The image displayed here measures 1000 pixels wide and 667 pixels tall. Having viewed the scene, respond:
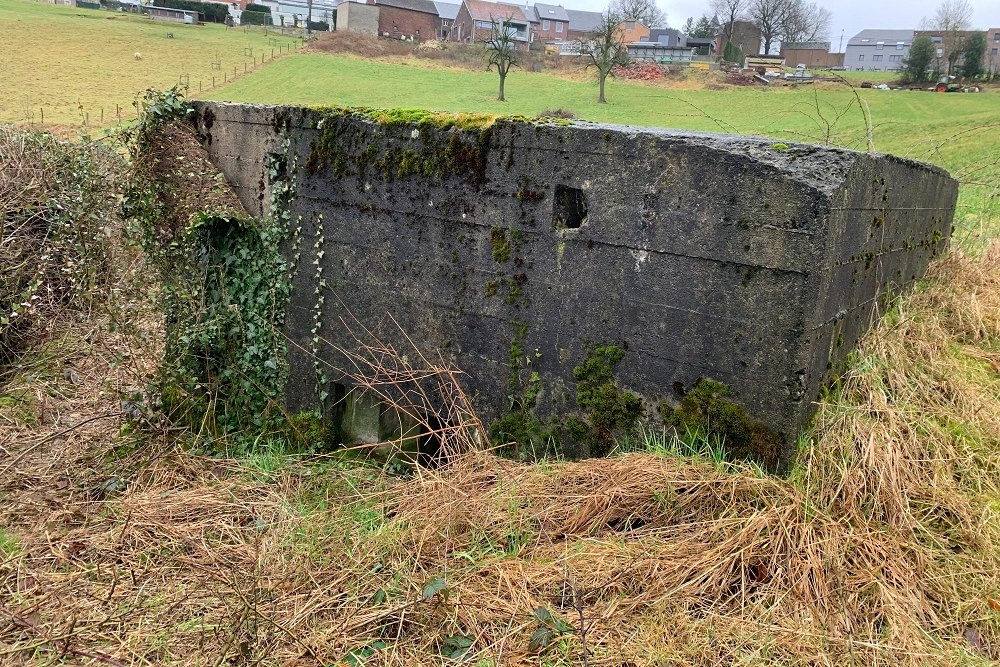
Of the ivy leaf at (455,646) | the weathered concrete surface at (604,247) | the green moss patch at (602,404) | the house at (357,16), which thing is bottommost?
the ivy leaf at (455,646)

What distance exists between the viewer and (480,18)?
73.0 metres

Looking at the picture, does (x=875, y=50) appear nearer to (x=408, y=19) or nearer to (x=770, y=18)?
(x=770, y=18)

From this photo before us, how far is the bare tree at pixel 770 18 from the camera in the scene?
61312 mm

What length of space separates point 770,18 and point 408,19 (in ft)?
110

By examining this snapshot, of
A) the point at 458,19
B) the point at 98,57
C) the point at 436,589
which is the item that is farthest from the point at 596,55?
the point at 458,19

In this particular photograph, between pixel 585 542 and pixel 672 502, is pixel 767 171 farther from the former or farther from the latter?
pixel 585 542

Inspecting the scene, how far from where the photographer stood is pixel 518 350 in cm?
419

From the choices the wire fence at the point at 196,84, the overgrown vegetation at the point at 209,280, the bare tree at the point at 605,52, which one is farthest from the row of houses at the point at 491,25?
the overgrown vegetation at the point at 209,280

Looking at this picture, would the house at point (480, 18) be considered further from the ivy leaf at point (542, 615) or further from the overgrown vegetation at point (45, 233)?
the ivy leaf at point (542, 615)

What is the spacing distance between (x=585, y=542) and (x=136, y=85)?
2567cm

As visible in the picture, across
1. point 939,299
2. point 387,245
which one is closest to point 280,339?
point 387,245

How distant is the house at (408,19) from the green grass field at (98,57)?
2069 cm

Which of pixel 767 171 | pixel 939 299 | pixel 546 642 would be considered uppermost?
pixel 767 171

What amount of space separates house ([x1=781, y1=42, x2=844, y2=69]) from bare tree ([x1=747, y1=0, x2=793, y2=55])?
1.46 meters
